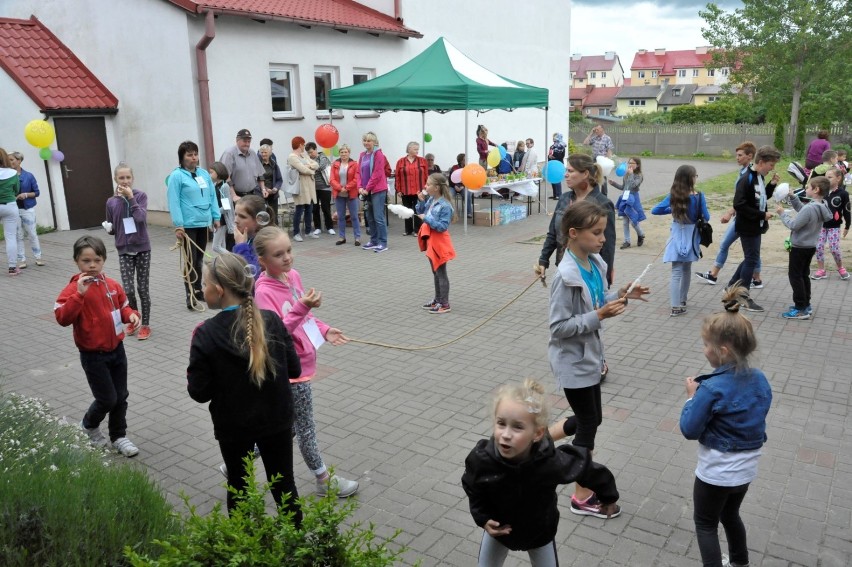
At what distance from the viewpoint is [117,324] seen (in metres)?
4.92

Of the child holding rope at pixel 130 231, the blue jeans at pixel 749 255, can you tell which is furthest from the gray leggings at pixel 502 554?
the blue jeans at pixel 749 255

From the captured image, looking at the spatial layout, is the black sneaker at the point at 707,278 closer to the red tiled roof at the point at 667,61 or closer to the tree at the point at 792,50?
the tree at the point at 792,50

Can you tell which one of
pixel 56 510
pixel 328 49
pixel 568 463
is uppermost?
pixel 328 49

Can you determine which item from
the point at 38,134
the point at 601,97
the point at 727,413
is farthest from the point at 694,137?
the point at 601,97

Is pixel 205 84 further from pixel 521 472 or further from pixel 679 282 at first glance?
pixel 521 472

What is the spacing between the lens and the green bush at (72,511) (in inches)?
114

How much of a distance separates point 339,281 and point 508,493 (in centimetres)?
788

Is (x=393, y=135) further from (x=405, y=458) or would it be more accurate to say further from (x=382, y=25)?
Answer: (x=405, y=458)

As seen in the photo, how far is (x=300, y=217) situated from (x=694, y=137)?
99.8 feet

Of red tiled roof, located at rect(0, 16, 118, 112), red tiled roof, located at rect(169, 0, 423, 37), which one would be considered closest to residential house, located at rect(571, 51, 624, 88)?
red tiled roof, located at rect(169, 0, 423, 37)

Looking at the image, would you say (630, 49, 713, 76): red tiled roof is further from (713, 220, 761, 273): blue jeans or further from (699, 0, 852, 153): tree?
(713, 220, 761, 273): blue jeans

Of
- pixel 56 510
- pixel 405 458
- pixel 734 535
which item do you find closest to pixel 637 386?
pixel 405 458

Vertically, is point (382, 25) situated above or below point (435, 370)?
above

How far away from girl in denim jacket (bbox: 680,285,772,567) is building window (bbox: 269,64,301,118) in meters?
13.5
